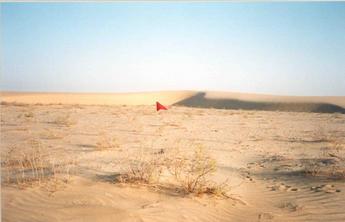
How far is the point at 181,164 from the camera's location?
5324 mm

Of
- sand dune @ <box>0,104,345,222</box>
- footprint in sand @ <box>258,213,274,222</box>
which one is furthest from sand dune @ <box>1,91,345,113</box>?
footprint in sand @ <box>258,213,274,222</box>

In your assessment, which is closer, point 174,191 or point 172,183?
point 174,191

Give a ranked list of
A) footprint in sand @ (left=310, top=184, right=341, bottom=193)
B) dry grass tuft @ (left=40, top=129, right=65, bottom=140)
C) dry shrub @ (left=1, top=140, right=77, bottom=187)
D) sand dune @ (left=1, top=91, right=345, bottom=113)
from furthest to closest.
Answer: sand dune @ (left=1, top=91, right=345, bottom=113) < dry grass tuft @ (left=40, top=129, right=65, bottom=140) < footprint in sand @ (left=310, top=184, right=341, bottom=193) < dry shrub @ (left=1, top=140, right=77, bottom=187)

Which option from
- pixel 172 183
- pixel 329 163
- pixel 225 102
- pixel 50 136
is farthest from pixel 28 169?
pixel 225 102

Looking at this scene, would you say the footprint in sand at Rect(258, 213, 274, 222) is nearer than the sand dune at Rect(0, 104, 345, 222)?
No

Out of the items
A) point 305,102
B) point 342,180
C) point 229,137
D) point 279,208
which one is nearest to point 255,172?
point 342,180

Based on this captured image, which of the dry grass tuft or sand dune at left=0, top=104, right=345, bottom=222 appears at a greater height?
the dry grass tuft

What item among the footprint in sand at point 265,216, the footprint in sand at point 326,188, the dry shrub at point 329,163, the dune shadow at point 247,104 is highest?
the dune shadow at point 247,104

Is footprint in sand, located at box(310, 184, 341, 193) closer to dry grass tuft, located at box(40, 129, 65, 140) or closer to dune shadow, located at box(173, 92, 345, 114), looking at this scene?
dry grass tuft, located at box(40, 129, 65, 140)

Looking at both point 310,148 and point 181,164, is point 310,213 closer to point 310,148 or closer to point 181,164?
point 181,164

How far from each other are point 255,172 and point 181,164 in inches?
50.1

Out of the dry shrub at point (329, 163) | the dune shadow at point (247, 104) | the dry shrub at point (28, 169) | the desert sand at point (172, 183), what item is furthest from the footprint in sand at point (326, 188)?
the dune shadow at point (247, 104)

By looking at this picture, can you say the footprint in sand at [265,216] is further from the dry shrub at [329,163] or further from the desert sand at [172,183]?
the dry shrub at [329,163]

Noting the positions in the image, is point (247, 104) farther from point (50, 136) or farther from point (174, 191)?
point (174, 191)
